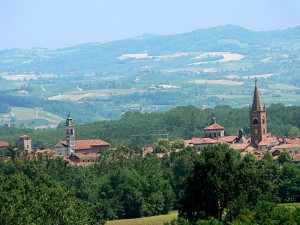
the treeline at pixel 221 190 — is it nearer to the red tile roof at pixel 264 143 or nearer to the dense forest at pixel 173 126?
the red tile roof at pixel 264 143

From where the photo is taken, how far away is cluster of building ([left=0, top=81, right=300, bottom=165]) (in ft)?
389

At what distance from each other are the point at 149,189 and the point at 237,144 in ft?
129

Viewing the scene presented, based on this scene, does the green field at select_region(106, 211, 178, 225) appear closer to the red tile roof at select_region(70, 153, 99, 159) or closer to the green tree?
the green tree

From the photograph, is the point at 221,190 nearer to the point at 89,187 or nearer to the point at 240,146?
the point at 89,187

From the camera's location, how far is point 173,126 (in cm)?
17400

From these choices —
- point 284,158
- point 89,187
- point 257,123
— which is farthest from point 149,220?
point 257,123

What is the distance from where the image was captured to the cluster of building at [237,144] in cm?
11862

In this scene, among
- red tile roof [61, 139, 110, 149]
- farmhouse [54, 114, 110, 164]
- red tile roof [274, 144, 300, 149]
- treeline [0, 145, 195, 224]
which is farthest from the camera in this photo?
red tile roof [61, 139, 110, 149]

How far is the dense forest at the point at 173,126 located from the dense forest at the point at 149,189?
53181 mm

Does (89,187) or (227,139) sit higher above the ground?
(89,187)

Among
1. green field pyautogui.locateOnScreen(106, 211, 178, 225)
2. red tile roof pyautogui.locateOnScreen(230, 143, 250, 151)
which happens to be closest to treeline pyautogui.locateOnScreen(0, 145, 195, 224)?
green field pyautogui.locateOnScreen(106, 211, 178, 225)

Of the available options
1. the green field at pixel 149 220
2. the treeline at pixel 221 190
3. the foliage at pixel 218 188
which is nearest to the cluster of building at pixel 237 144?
the green field at pixel 149 220

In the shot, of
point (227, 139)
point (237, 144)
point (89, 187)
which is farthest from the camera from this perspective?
point (227, 139)

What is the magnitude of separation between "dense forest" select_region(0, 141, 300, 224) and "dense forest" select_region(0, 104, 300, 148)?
53181 mm
